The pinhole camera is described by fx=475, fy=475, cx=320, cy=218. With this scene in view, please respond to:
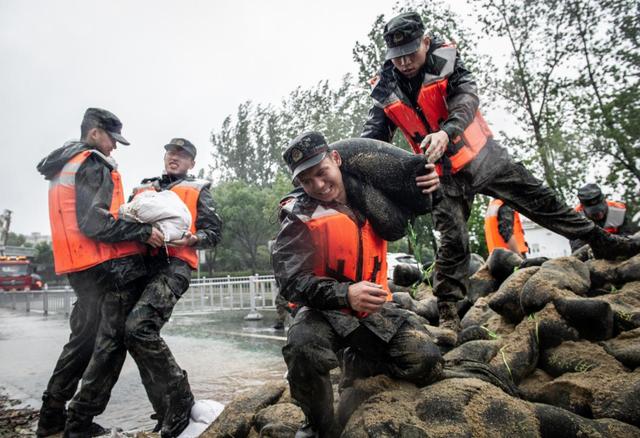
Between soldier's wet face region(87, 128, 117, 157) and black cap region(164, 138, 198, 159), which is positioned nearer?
soldier's wet face region(87, 128, 117, 157)

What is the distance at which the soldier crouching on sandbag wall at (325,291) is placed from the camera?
2.03m

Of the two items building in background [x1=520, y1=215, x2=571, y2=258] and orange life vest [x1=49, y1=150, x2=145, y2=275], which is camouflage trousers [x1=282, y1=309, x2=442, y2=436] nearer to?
orange life vest [x1=49, y1=150, x2=145, y2=275]

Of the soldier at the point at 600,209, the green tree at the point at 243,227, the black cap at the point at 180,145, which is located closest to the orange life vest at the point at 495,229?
the soldier at the point at 600,209

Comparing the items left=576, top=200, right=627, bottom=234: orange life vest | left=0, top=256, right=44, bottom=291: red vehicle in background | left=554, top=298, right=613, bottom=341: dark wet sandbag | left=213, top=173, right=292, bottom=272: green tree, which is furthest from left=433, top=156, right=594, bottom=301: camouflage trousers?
left=213, top=173, right=292, bottom=272: green tree

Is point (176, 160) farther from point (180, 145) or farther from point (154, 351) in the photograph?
point (154, 351)

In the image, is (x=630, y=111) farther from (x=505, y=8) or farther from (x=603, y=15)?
(x=505, y=8)

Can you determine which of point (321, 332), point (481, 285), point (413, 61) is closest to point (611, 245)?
point (481, 285)

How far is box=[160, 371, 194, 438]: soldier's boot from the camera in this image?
2898mm

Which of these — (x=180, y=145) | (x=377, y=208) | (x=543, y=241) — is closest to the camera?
(x=377, y=208)

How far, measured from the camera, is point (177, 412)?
2.95m

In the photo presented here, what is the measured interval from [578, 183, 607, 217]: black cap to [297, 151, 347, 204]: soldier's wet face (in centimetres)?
462

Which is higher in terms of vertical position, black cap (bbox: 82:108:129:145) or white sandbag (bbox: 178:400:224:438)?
black cap (bbox: 82:108:129:145)

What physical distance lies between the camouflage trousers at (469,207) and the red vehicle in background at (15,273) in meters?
27.6

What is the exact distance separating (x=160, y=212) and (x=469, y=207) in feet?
7.14
